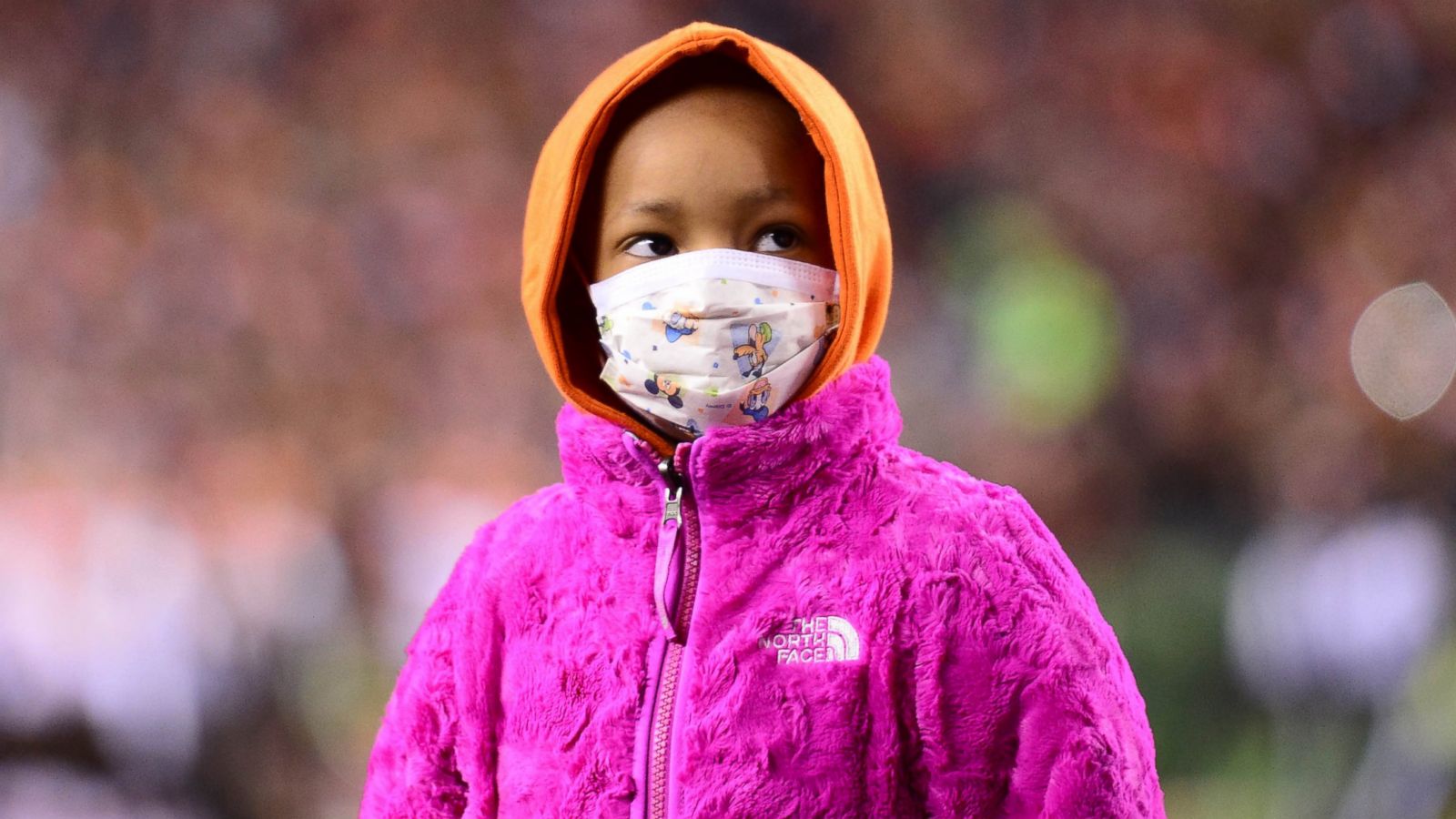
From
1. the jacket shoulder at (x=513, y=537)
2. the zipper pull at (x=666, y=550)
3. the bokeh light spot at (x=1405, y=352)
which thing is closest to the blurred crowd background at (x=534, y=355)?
the bokeh light spot at (x=1405, y=352)

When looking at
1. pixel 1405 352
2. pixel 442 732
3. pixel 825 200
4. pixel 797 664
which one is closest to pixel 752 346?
pixel 825 200

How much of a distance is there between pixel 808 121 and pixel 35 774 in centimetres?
165

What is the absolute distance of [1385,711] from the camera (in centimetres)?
190

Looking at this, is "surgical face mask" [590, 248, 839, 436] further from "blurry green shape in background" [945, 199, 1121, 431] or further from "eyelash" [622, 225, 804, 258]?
"blurry green shape in background" [945, 199, 1121, 431]

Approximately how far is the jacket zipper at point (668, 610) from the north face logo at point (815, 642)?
7 cm

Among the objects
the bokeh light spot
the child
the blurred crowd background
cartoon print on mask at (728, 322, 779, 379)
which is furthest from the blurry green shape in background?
cartoon print on mask at (728, 322, 779, 379)

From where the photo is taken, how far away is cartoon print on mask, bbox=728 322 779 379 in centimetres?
101

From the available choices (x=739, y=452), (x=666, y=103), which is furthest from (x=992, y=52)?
(x=739, y=452)

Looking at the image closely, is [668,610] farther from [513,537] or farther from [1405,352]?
[1405,352]

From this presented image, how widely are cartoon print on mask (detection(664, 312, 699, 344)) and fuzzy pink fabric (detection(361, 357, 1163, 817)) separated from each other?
86mm

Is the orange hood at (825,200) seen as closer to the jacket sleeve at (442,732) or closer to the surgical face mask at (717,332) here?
the surgical face mask at (717,332)

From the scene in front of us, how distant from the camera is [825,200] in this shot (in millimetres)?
1052

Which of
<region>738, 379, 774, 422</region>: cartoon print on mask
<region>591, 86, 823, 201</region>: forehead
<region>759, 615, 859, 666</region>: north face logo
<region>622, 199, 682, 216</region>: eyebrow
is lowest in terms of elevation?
<region>759, 615, 859, 666</region>: north face logo

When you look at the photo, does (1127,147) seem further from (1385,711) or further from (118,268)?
(118,268)
